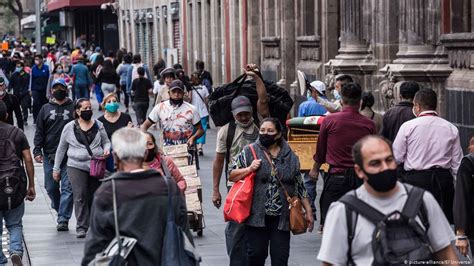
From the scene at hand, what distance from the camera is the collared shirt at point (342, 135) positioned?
37.6 feet

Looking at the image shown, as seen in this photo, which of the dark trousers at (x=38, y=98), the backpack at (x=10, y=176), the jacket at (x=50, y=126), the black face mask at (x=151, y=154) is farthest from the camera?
the dark trousers at (x=38, y=98)

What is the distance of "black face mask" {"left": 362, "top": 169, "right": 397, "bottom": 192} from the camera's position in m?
6.16

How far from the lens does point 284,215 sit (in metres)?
10.2

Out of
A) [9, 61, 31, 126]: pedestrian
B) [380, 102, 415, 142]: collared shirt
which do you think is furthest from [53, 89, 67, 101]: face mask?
[9, 61, 31, 126]: pedestrian

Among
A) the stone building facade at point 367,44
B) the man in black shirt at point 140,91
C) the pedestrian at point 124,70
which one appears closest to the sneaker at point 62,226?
the stone building facade at point 367,44

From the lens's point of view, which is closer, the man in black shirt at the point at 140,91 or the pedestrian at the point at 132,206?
the pedestrian at the point at 132,206

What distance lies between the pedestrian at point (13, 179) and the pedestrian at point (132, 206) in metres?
4.92

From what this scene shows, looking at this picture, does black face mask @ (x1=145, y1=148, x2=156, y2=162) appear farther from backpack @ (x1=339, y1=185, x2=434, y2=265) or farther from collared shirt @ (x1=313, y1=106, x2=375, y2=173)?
backpack @ (x1=339, y1=185, x2=434, y2=265)

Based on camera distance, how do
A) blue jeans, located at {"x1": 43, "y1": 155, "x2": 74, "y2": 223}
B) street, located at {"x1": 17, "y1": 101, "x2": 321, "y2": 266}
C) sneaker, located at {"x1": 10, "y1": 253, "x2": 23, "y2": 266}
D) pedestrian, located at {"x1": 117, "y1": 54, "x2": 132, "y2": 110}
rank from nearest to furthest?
sneaker, located at {"x1": 10, "y1": 253, "x2": 23, "y2": 266} < street, located at {"x1": 17, "y1": 101, "x2": 321, "y2": 266} < blue jeans, located at {"x1": 43, "y1": 155, "x2": 74, "y2": 223} < pedestrian, located at {"x1": 117, "y1": 54, "x2": 132, "y2": 110}

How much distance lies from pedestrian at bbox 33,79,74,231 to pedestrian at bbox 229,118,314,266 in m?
5.20

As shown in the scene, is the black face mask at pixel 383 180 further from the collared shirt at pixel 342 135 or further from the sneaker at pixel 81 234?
the sneaker at pixel 81 234

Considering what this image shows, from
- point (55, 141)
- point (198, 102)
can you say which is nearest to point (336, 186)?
point (55, 141)

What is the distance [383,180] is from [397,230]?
0.27 meters

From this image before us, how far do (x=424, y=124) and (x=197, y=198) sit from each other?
3872mm
